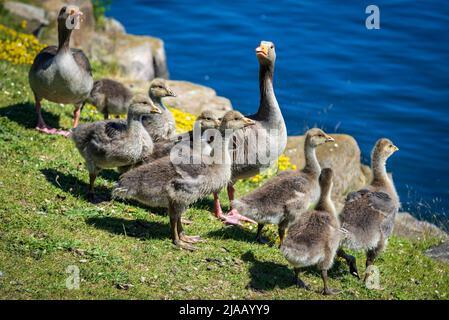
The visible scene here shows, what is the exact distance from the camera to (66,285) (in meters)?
8.70

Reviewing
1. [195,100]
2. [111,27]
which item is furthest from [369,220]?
Result: [111,27]

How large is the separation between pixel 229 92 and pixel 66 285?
1916 centimetres

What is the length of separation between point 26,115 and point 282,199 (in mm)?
6660

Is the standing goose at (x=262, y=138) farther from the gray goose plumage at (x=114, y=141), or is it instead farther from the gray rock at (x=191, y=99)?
the gray rock at (x=191, y=99)

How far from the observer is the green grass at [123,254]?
8.95 meters

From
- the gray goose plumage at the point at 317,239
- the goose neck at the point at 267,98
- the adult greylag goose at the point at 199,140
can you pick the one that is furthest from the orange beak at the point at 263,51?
the gray goose plumage at the point at 317,239

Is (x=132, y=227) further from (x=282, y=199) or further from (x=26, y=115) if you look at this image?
(x=26, y=115)

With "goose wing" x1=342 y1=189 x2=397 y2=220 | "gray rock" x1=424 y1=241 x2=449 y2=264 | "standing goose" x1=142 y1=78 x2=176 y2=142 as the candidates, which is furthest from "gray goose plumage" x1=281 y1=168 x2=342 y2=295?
"standing goose" x1=142 y1=78 x2=176 y2=142

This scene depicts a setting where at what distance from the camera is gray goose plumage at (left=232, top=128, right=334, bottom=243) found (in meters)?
10.1

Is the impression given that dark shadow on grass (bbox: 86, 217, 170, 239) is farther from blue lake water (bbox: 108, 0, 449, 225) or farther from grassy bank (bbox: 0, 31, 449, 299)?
blue lake water (bbox: 108, 0, 449, 225)

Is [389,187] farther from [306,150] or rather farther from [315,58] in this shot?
[315,58]

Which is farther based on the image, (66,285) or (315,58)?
(315,58)

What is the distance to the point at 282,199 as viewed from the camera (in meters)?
10.2
